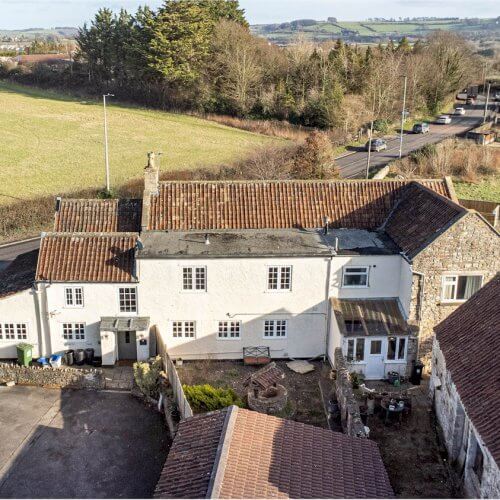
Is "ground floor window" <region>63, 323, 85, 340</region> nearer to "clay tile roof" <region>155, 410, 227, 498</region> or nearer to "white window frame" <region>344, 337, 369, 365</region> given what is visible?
"clay tile roof" <region>155, 410, 227, 498</region>

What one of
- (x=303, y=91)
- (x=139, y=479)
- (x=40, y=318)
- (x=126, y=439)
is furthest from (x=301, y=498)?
(x=303, y=91)

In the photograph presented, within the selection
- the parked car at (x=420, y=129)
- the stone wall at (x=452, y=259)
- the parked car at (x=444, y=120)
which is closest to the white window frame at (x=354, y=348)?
the stone wall at (x=452, y=259)

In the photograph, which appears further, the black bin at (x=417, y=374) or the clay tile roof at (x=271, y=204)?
the clay tile roof at (x=271, y=204)

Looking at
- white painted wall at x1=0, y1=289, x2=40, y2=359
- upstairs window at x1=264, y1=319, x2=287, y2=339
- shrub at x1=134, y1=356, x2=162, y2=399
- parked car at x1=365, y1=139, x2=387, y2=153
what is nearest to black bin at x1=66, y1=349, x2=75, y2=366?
white painted wall at x1=0, y1=289, x2=40, y2=359

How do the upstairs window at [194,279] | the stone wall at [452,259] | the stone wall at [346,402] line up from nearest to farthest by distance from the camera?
1. the stone wall at [346,402]
2. the stone wall at [452,259]
3. the upstairs window at [194,279]

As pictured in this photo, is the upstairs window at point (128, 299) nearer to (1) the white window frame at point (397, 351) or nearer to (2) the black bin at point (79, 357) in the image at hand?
(2) the black bin at point (79, 357)

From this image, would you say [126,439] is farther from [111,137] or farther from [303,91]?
[303,91]

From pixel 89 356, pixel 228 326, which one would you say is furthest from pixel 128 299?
pixel 228 326
